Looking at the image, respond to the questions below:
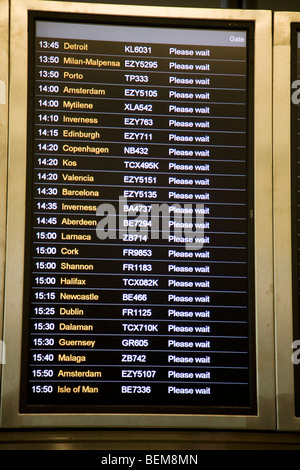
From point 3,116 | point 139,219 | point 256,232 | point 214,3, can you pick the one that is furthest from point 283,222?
point 3,116

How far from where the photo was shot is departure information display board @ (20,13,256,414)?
8.32 ft

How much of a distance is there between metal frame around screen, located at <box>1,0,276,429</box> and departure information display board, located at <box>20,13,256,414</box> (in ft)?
0.11

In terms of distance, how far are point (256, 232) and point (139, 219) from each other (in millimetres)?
478

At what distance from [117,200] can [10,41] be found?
0.78 metres

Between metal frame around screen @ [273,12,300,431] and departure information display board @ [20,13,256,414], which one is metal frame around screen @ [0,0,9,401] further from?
metal frame around screen @ [273,12,300,431]

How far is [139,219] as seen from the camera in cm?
262

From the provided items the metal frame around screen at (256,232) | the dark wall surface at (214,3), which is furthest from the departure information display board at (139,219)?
the dark wall surface at (214,3)

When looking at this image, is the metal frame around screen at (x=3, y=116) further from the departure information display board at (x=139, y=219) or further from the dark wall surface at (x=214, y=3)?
the dark wall surface at (x=214, y=3)

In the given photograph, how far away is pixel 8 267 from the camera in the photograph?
8.36 feet

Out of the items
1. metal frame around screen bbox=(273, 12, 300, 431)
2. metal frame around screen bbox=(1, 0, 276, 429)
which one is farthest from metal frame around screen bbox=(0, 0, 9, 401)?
metal frame around screen bbox=(273, 12, 300, 431)

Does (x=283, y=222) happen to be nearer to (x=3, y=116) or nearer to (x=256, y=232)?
(x=256, y=232)
